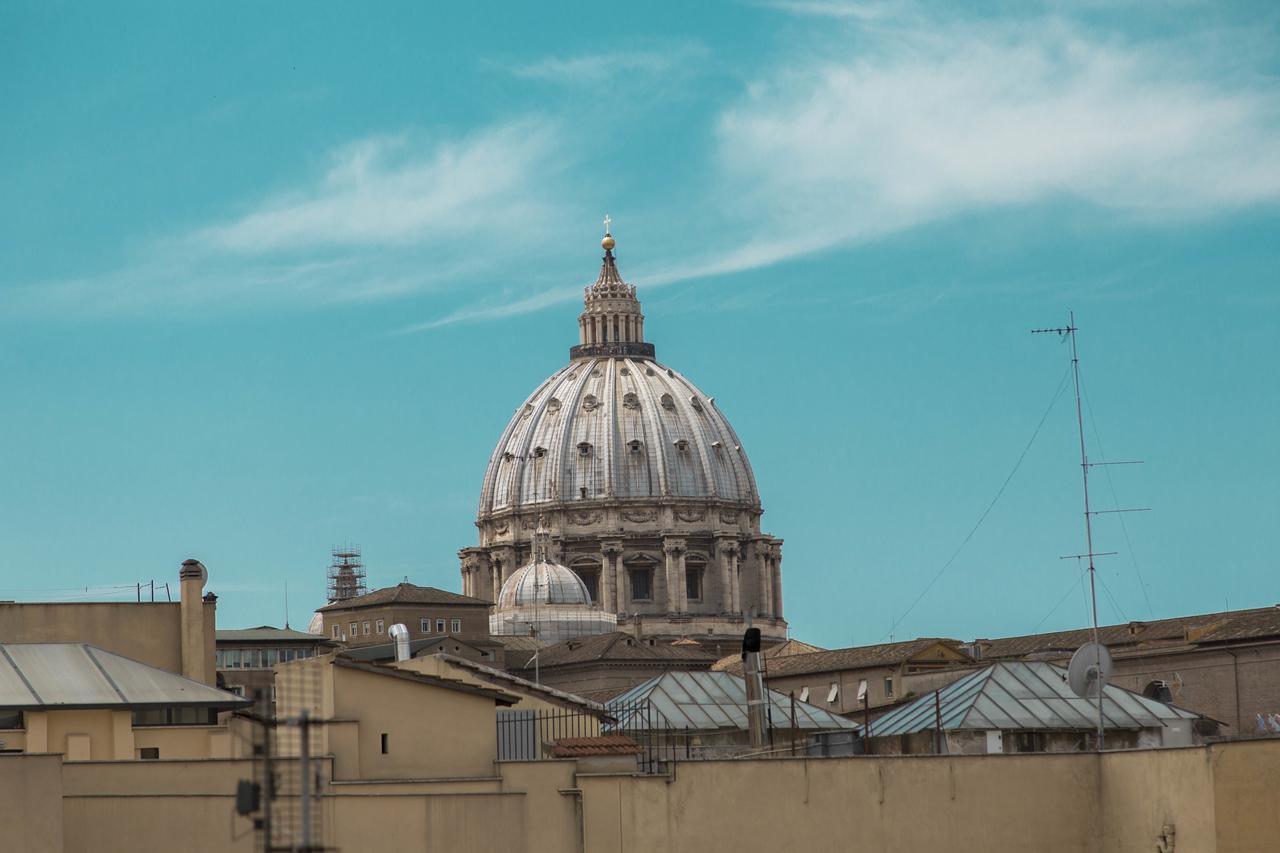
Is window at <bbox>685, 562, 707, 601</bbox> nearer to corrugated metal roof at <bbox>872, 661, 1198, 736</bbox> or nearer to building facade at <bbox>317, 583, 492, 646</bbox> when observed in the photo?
building facade at <bbox>317, 583, 492, 646</bbox>

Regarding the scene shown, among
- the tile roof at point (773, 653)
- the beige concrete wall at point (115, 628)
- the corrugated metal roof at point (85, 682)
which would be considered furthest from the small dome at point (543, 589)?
the corrugated metal roof at point (85, 682)

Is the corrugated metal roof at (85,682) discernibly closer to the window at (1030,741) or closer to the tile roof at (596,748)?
the tile roof at (596,748)

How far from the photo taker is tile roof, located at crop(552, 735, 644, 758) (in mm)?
40438

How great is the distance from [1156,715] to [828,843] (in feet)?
41.0

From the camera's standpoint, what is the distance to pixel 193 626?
47.7 metres

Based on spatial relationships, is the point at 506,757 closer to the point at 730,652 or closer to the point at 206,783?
the point at 206,783

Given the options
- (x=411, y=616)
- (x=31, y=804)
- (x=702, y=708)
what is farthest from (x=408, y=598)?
(x=31, y=804)

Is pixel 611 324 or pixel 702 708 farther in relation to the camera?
pixel 611 324

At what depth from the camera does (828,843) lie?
39.0 m

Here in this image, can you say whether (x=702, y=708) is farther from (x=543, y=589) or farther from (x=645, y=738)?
(x=543, y=589)

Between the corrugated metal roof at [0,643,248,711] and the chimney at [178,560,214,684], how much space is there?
368 centimetres

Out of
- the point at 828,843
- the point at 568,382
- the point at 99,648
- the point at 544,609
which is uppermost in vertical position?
the point at 568,382

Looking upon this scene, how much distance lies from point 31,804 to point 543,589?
120m

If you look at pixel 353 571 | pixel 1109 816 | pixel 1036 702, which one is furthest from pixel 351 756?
pixel 353 571
